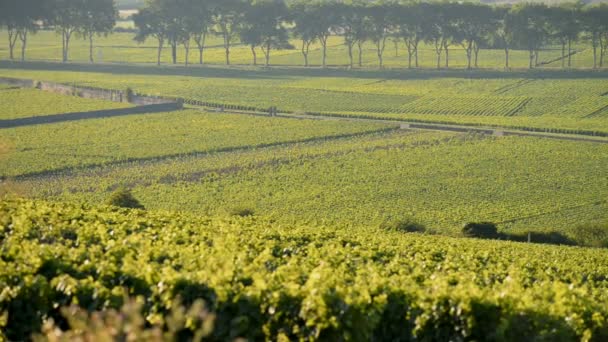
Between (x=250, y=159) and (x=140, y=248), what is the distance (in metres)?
45.9

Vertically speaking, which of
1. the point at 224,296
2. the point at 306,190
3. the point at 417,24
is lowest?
the point at 306,190

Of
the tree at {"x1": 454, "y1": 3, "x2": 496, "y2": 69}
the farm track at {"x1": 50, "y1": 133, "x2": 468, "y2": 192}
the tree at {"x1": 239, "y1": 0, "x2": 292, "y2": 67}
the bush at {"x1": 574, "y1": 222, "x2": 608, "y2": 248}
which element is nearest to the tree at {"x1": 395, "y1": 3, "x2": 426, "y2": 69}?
the tree at {"x1": 454, "y1": 3, "x2": 496, "y2": 69}

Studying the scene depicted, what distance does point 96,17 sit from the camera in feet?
483

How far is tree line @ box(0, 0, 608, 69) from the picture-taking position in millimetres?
134125

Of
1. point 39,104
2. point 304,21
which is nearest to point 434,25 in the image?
point 304,21

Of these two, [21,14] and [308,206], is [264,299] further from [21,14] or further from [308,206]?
[21,14]

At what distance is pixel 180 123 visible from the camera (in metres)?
79.9

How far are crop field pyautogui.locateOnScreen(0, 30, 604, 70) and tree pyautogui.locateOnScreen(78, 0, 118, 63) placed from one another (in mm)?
4132

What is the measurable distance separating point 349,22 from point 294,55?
49.0ft

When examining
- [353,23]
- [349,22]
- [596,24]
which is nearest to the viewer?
[596,24]

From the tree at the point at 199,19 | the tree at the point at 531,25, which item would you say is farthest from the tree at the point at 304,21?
the tree at the point at 531,25

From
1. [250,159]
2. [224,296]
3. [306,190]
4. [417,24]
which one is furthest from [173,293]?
[417,24]

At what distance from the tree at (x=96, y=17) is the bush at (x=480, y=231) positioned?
109542 millimetres

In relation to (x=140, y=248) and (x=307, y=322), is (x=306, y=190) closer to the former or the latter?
(x=140, y=248)
